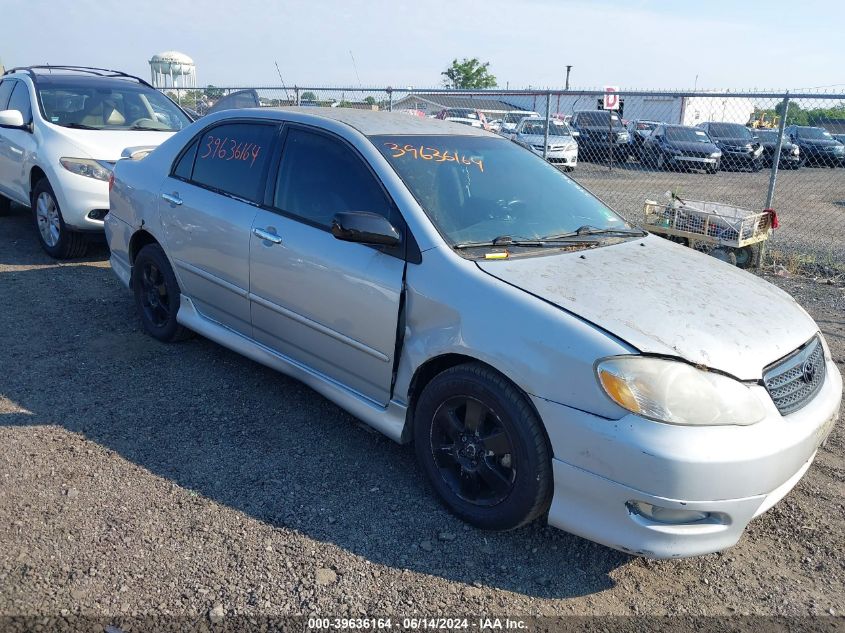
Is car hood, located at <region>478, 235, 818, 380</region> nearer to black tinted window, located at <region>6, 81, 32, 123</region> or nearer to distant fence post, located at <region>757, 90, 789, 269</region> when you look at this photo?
distant fence post, located at <region>757, 90, 789, 269</region>

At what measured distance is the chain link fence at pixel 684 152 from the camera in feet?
32.4

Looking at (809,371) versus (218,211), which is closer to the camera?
(809,371)

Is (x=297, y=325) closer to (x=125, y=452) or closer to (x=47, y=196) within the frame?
(x=125, y=452)

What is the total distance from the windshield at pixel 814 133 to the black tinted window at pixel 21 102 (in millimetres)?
24505

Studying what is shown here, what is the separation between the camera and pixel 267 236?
12.9ft

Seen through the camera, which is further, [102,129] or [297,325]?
[102,129]

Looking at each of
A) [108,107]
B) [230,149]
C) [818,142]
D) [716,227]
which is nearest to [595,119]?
[818,142]

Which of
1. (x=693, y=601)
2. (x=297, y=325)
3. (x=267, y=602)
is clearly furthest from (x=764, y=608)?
(x=297, y=325)

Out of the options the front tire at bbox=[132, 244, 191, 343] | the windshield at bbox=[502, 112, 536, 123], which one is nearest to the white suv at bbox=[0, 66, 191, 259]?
the front tire at bbox=[132, 244, 191, 343]

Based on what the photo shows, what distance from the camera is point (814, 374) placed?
3115 millimetres

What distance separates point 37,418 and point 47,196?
3984mm

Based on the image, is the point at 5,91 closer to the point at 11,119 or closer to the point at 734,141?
the point at 11,119

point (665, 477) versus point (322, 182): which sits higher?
point (322, 182)

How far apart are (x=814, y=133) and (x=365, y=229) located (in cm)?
2632
